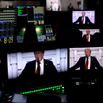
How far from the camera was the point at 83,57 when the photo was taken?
1.83 meters

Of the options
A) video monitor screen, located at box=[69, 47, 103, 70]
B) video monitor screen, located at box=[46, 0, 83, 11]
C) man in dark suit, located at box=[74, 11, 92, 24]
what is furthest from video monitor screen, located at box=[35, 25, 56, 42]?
video monitor screen, located at box=[69, 47, 103, 70]

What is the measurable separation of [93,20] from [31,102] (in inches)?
122

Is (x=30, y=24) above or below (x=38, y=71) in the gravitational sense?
above

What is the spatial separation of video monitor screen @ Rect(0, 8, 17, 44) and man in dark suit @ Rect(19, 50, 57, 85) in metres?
1.70

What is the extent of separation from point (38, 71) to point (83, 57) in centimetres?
34

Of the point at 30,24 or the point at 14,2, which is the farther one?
the point at 14,2

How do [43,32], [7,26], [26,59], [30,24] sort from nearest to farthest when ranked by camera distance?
[26,59] → [7,26] → [43,32] → [30,24]

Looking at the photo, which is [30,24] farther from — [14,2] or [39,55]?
[39,55]

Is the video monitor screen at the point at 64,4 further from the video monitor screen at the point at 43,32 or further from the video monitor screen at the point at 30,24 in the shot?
the video monitor screen at the point at 43,32

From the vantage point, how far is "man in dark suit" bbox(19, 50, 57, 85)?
167 cm

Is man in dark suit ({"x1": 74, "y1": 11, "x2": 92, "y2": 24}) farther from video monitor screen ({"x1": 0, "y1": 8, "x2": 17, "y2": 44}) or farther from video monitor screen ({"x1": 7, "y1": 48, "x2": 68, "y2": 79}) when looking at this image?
video monitor screen ({"x1": 7, "y1": 48, "x2": 68, "y2": 79})

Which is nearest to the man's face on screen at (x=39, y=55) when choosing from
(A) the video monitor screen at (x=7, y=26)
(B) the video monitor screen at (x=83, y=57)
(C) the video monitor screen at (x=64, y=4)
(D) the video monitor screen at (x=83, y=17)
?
(B) the video monitor screen at (x=83, y=57)

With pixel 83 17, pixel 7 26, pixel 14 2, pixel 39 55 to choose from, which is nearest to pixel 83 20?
pixel 83 17

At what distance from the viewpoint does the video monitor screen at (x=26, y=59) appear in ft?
5.35
